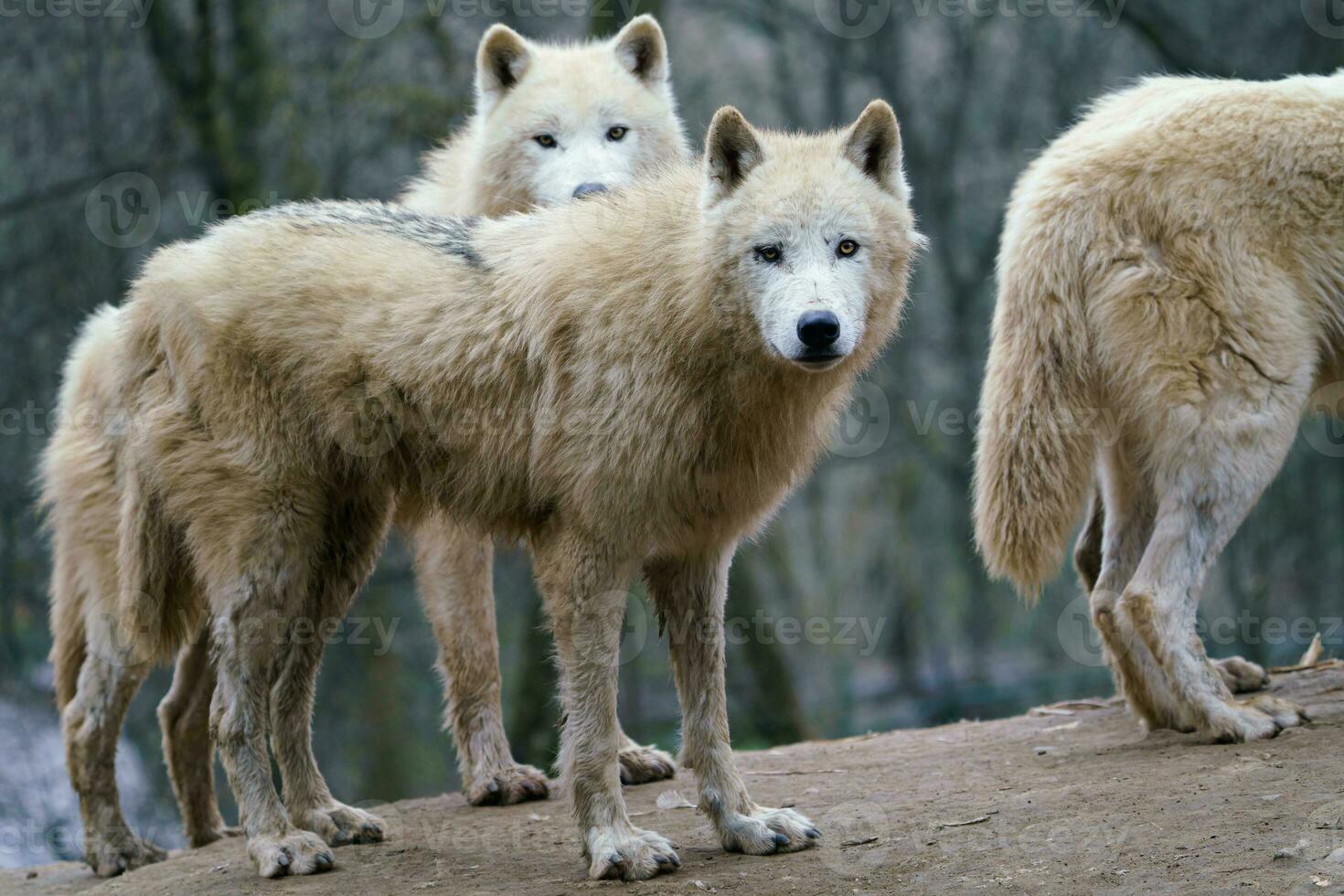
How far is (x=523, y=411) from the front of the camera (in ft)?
15.6

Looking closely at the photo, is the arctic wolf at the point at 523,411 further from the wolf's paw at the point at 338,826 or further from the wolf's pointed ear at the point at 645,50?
the wolf's pointed ear at the point at 645,50

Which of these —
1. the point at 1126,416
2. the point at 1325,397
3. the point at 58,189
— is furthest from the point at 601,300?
the point at 58,189

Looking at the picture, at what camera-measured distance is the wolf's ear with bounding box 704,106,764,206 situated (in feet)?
14.6

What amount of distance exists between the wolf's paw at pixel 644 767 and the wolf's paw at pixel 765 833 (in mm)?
1458

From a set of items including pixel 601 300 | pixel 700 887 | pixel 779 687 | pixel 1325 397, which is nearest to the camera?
pixel 700 887

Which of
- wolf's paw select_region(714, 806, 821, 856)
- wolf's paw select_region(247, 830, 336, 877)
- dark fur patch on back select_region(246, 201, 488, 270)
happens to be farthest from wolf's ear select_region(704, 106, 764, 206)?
wolf's paw select_region(247, 830, 336, 877)

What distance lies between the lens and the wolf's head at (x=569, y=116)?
631 cm

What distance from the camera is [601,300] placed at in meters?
4.65

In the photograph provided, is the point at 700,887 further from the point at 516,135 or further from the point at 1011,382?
the point at 516,135

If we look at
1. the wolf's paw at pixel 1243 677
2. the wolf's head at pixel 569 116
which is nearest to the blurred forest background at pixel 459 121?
the wolf's paw at pixel 1243 677

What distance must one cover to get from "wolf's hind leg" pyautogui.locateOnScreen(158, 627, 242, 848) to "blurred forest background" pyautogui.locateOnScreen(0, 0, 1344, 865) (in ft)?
7.73

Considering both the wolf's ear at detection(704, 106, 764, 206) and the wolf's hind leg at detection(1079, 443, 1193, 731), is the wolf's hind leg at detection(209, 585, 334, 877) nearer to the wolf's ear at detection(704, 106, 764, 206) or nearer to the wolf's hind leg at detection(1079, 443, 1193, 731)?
the wolf's ear at detection(704, 106, 764, 206)

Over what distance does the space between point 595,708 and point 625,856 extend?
0.49 metres

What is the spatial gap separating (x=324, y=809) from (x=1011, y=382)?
343 cm
